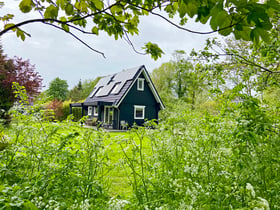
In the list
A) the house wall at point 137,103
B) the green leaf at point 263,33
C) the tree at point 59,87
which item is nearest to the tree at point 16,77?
the house wall at point 137,103

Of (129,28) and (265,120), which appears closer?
(129,28)

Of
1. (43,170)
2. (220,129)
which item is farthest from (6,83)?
(220,129)

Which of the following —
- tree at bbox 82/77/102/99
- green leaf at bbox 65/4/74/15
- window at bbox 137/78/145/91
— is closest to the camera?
green leaf at bbox 65/4/74/15

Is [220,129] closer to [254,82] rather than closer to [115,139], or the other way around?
[115,139]

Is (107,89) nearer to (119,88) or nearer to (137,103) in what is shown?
Result: (119,88)

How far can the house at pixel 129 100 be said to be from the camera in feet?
49.2

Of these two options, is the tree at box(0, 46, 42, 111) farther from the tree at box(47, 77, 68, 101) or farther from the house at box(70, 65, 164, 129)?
the tree at box(47, 77, 68, 101)

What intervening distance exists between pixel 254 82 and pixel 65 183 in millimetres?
3424

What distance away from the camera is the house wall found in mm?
15305

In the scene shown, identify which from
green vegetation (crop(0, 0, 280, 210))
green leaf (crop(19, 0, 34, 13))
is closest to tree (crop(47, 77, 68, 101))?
green vegetation (crop(0, 0, 280, 210))

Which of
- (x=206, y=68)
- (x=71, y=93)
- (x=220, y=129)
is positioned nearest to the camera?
(x=220, y=129)

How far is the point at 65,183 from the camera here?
150 cm

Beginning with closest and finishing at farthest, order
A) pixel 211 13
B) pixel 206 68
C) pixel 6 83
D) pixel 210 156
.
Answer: pixel 211 13 → pixel 210 156 → pixel 206 68 → pixel 6 83

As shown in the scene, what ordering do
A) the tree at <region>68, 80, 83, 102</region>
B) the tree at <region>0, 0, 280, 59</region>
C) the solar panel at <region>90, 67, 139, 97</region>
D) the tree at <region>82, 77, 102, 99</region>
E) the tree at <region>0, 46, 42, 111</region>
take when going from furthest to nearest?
1. the tree at <region>82, 77, 102, 99</region>
2. the tree at <region>68, 80, 83, 102</region>
3. the solar panel at <region>90, 67, 139, 97</region>
4. the tree at <region>0, 46, 42, 111</region>
5. the tree at <region>0, 0, 280, 59</region>
